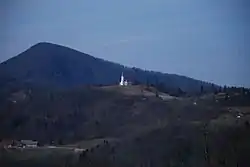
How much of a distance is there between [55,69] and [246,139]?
1645cm

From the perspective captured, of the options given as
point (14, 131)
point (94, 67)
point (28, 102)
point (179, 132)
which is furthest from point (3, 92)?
point (94, 67)

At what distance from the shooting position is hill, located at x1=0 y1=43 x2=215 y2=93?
18.8 m

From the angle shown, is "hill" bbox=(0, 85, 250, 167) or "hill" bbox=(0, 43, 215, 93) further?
"hill" bbox=(0, 43, 215, 93)

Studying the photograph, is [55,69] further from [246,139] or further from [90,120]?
[246,139]

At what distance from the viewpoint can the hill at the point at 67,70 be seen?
18.8 m

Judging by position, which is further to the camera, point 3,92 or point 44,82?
point 44,82

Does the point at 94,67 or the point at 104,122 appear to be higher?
the point at 94,67

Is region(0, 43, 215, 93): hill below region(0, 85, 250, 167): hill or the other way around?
the other way around

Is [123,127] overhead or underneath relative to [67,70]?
underneath

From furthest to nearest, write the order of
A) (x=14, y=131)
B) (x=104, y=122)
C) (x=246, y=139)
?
(x=104, y=122)
(x=14, y=131)
(x=246, y=139)

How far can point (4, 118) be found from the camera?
10.2 meters

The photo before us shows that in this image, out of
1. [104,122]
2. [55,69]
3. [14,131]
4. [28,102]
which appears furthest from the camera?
[55,69]

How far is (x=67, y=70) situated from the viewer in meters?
22.1

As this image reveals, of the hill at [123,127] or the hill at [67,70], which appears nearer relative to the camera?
the hill at [123,127]
